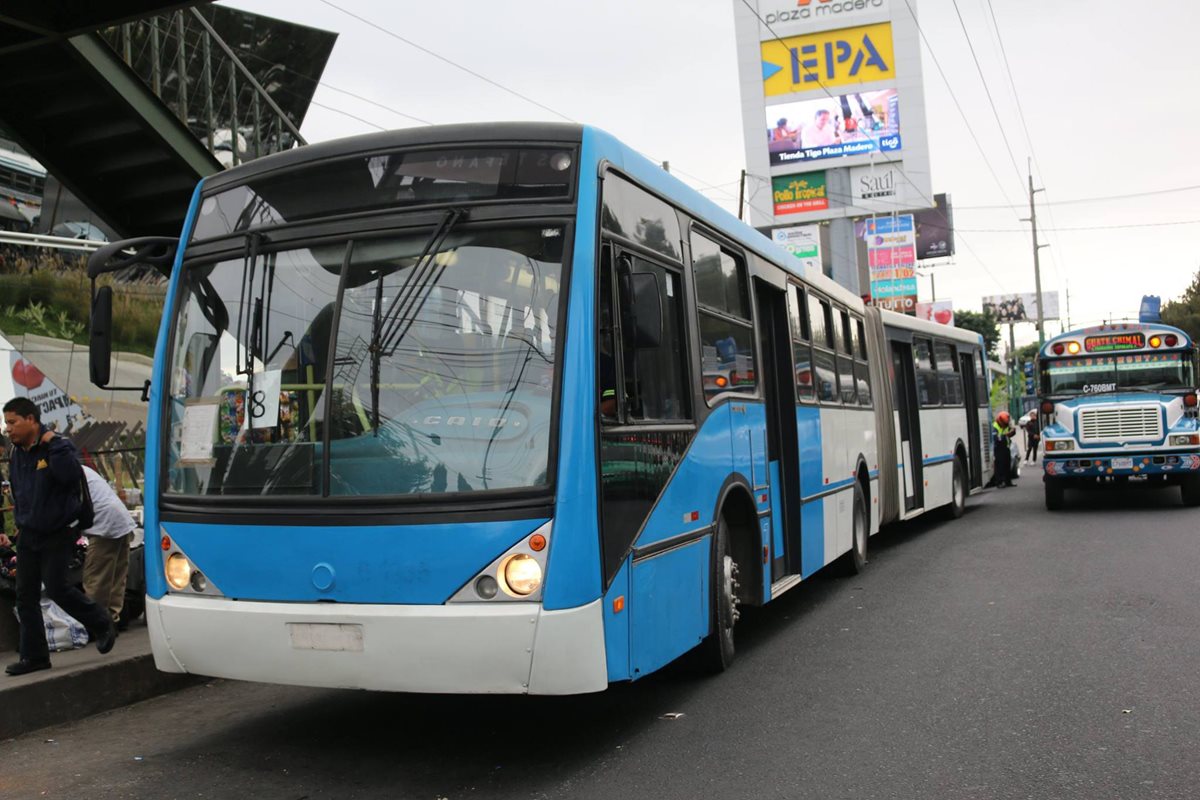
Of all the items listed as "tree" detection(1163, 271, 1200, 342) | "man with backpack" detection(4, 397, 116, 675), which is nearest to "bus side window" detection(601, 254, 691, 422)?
"man with backpack" detection(4, 397, 116, 675)

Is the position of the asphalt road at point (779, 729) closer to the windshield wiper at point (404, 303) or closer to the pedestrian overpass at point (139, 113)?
the windshield wiper at point (404, 303)

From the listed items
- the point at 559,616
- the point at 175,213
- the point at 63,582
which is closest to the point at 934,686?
the point at 559,616

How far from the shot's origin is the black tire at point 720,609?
6.95m

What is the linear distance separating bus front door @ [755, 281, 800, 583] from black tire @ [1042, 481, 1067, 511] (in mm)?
9680

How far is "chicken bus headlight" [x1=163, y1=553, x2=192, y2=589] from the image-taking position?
224 inches

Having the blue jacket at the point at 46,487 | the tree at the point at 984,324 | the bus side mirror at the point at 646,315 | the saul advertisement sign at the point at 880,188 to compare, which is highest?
the saul advertisement sign at the point at 880,188

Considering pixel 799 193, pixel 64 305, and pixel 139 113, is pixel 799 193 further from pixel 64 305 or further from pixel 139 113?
pixel 139 113

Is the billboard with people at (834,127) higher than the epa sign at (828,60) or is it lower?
lower

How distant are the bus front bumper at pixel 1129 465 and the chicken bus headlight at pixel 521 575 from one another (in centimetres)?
1376

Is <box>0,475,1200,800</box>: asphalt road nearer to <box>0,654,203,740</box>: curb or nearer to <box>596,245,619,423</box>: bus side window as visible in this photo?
<box>0,654,203,740</box>: curb

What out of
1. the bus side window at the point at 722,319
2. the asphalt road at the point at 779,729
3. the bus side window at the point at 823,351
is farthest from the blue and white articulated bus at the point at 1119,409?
the bus side window at the point at 722,319

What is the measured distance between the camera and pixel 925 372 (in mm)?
16094

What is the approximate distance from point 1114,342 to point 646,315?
558 inches

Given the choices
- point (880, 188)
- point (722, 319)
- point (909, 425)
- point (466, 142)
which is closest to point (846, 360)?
point (909, 425)
